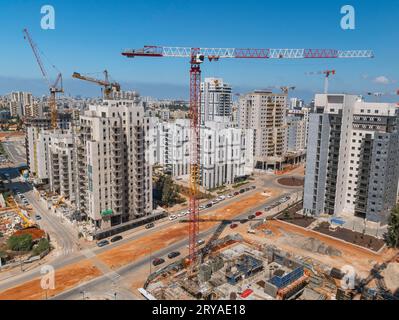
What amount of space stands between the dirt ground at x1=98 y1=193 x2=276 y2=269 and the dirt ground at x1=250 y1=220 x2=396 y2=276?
9.72 meters

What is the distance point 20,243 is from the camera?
2040 inches

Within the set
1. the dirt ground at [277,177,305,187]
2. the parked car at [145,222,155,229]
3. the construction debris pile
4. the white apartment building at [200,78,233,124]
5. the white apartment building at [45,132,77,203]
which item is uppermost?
the white apartment building at [200,78,233,124]

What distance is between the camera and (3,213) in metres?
67.6

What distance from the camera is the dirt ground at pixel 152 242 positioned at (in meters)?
49.4

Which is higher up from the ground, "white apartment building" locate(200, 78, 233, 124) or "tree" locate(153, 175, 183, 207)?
"white apartment building" locate(200, 78, 233, 124)

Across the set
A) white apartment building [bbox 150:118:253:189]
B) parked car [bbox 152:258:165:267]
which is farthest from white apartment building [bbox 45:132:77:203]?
parked car [bbox 152:258:165:267]

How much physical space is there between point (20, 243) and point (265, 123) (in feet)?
253

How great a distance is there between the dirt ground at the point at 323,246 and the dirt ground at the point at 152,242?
972 centimetres

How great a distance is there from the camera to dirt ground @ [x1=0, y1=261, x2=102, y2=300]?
40219 millimetres

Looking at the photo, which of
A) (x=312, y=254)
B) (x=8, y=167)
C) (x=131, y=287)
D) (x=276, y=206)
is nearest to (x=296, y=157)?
(x=276, y=206)

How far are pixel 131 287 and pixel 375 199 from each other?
4564 cm

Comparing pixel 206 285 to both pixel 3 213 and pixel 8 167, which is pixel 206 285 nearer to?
pixel 3 213

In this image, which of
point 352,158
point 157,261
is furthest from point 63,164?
point 352,158

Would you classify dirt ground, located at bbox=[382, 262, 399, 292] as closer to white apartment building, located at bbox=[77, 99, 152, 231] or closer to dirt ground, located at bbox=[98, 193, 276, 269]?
dirt ground, located at bbox=[98, 193, 276, 269]
